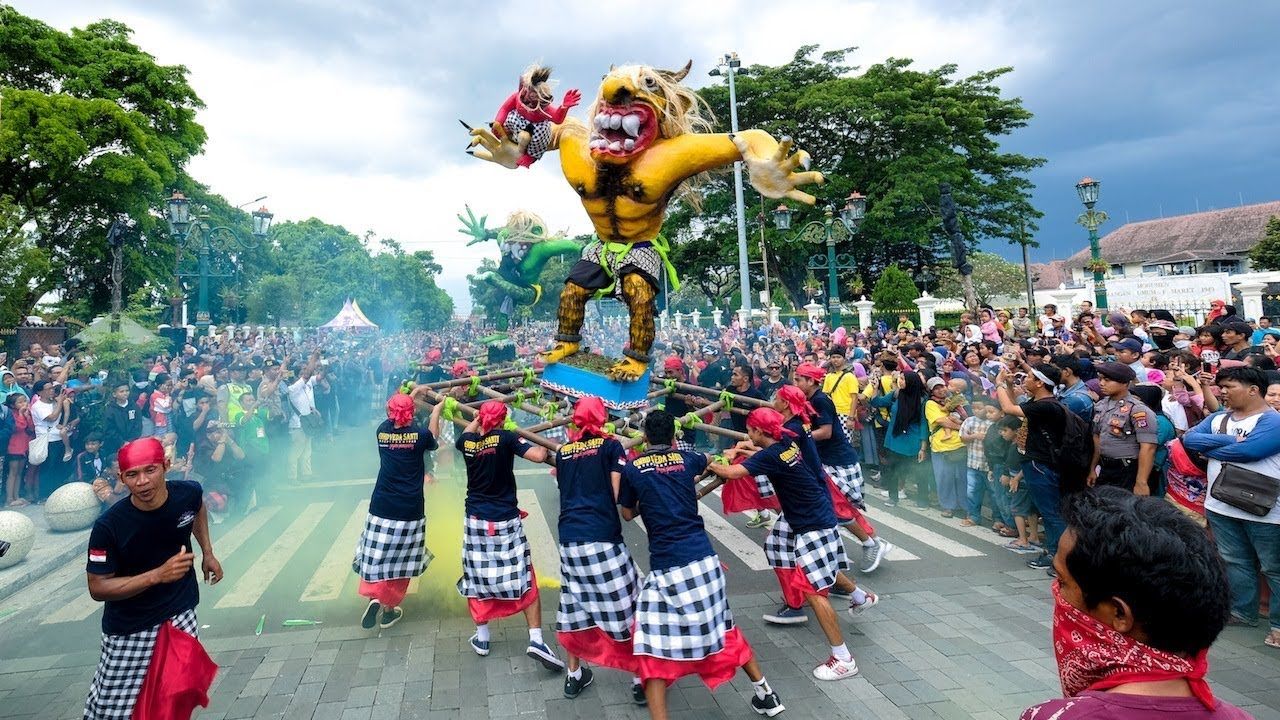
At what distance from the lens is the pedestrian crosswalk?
22.1ft

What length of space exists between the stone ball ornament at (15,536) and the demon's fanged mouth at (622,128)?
7286 millimetres

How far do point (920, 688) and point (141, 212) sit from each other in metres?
30.4

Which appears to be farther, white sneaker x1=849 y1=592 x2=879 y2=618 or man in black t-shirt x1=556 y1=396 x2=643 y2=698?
white sneaker x1=849 y1=592 x2=879 y2=618

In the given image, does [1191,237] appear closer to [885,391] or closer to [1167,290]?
[1167,290]

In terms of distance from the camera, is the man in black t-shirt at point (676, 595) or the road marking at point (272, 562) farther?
the road marking at point (272, 562)

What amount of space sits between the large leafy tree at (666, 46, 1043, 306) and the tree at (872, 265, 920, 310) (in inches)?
139

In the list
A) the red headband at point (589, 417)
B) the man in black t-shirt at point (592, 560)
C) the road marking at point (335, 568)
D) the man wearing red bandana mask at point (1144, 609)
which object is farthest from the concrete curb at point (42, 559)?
the man wearing red bandana mask at point (1144, 609)

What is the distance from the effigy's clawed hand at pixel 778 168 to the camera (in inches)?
218

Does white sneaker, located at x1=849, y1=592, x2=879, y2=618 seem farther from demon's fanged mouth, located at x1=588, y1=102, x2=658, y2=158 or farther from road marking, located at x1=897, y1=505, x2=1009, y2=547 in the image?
demon's fanged mouth, located at x1=588, y1=102, x2=658, y2=158

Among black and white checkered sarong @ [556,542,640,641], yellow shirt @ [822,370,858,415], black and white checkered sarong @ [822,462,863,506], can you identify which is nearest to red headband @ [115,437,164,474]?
black and white checkered sarong @ [556,542,640,641]

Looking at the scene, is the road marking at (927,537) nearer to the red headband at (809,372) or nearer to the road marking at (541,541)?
the red headband at (809,372)

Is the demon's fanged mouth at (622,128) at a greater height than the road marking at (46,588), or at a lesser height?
greater

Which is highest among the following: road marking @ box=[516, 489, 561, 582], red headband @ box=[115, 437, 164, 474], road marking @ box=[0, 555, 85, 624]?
red headband @ box=[115, 437, 164, 474]

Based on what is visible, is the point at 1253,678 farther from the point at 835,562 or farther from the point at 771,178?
the point at 771,178
